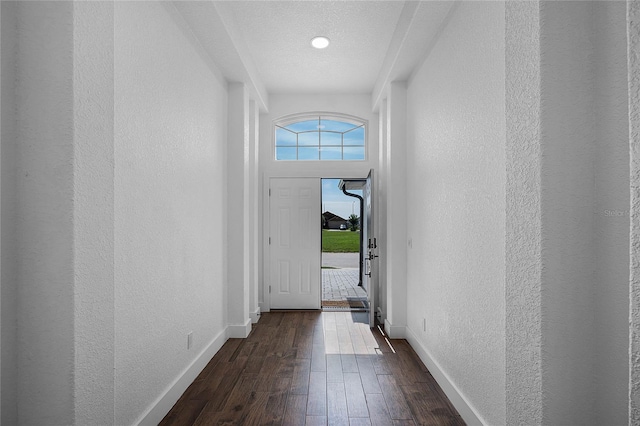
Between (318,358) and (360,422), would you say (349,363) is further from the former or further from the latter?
(360,422)

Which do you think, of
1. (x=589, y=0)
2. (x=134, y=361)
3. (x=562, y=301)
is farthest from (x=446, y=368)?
(x=589, y=0)

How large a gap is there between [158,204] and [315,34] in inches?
86.5

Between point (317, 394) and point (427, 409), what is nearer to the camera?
point (427, 409)

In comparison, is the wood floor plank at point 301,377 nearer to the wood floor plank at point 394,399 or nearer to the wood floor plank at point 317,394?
the wood floor plank at point 317,394

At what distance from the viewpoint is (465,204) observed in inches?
92.4

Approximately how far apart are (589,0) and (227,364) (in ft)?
10.9

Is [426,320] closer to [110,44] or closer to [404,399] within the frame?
[404,399]

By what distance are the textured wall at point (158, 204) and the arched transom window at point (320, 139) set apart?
195 centimetres

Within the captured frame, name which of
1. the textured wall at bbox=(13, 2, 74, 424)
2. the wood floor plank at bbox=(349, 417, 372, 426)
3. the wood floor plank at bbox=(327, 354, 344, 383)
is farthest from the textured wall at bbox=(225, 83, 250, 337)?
the textured wall at bbox=(13, 2, 74, 424)

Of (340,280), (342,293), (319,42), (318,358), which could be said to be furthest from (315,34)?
(340,280)

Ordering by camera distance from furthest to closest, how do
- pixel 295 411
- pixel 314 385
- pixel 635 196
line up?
pixel 314 385 < pixel 295 411 < pixel 635 196

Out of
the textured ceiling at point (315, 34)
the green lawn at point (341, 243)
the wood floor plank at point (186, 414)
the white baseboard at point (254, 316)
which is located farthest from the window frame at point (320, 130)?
the green lawn at point (341, 243)

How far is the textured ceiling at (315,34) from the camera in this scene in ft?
9.85

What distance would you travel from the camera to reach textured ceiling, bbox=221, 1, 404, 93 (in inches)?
118
